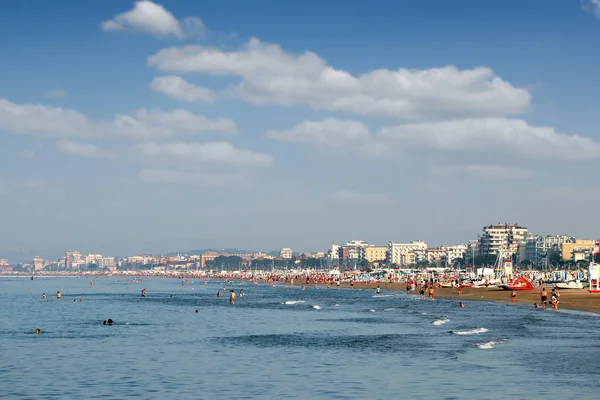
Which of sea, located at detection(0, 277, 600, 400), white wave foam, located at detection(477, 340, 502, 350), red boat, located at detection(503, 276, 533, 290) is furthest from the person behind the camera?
red boat, located at detection(503, 276, 533, 290)

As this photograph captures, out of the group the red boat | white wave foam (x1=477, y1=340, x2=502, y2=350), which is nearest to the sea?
white wave foam (x1=477, y1=340, x2=502, y2=350)

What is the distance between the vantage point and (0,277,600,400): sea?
32.3 m

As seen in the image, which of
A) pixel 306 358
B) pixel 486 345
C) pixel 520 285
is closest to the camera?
pixel 306 358

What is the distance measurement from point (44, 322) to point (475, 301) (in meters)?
59.6

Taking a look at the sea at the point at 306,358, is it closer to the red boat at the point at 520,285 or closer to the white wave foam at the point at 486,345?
the white wave foam at the point at 486,345

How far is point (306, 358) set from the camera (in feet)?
142

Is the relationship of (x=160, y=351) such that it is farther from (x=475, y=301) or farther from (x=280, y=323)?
(x=475, y=301)

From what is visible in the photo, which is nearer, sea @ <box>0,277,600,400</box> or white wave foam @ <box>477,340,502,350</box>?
sea @ <box>0,277,600,400</box>

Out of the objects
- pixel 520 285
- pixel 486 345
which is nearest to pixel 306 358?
pixel 486 345

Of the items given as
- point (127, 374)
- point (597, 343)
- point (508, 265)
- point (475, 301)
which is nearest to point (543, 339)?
point (597, 343)

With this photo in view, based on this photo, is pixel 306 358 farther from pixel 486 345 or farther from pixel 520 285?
pixel 520 285

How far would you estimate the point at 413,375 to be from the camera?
3603cm

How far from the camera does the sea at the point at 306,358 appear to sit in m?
32.3

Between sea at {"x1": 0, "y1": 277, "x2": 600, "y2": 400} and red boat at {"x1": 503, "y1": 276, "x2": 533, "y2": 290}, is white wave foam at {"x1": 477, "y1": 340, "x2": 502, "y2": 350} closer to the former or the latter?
sea at {"x1": 0, "y1": 277, "x2": 600, "y2": 400}
